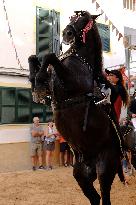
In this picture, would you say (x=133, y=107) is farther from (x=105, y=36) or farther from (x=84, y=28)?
(x=105, y=36)

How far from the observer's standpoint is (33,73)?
4.09 m

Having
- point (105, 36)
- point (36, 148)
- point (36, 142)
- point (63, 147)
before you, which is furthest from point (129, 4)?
point (36, 148)

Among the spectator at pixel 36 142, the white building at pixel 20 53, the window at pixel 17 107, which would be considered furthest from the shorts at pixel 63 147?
the window at pixel 17 107

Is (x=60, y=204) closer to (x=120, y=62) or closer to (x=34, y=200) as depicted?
(x=34, y=200)

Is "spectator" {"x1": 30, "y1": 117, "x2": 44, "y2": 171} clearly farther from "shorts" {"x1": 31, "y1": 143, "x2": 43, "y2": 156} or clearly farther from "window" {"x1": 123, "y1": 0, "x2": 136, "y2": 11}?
"window" {"x1": 123, "y1": 0, "x2": 136, "y2": 11}

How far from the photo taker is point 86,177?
4.79 metres

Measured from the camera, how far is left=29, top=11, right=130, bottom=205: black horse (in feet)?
13.4

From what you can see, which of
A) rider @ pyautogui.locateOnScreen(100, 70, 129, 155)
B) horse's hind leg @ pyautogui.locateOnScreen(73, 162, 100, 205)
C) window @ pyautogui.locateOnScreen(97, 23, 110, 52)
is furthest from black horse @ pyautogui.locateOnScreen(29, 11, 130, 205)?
window @ pyautogui.locateOnScreen(97, 23, 110, 52)

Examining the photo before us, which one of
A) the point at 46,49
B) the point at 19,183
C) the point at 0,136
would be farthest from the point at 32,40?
the point at 19,183

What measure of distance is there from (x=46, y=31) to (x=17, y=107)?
360cm

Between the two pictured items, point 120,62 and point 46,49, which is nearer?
point 46,49

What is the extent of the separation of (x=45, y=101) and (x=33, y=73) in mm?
423

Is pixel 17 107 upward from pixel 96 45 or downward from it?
downward

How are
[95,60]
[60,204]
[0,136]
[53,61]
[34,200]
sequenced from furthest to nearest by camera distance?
[0,136], [34,200], [60,204], [95,60], [53,61]
